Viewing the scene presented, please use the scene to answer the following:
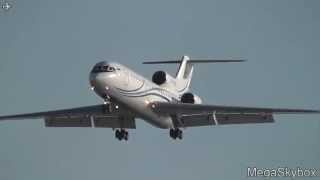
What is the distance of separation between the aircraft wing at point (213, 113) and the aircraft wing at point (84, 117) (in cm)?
209

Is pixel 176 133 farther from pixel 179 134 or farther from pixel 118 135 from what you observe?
pixel 118 135

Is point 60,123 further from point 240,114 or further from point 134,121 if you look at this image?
point 240,114

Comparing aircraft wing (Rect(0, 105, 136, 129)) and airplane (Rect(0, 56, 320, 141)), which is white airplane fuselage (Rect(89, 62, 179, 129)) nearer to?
airplane (Rect(0, 56, 320, 141))

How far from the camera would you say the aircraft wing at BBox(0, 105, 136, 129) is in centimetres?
4069

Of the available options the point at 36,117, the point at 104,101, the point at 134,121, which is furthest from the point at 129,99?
the point at 36,117

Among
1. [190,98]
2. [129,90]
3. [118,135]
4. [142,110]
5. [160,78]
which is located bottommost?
[118,135]

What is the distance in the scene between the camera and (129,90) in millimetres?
38125

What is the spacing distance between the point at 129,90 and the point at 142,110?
1564mm

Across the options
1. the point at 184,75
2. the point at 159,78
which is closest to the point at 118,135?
the point at 159,78

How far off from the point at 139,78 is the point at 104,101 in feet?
6.68

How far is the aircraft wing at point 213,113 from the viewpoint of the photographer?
3984 centimetres

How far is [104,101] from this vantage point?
1515 inches

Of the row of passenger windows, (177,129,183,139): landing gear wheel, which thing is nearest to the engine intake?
(177,129,183,139): landing gear wheel

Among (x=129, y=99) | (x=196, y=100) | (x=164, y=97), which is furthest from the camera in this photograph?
(x=196, y=100)
